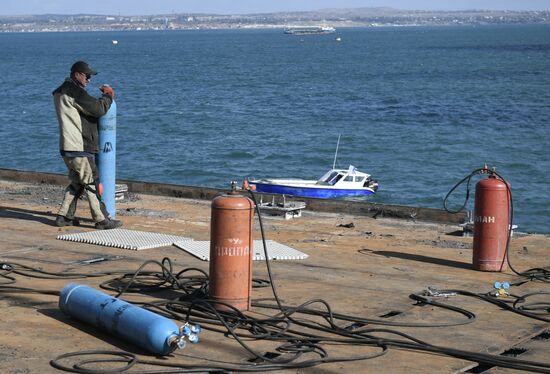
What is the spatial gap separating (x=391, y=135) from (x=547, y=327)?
146 ft

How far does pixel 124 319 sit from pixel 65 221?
18.5 feet

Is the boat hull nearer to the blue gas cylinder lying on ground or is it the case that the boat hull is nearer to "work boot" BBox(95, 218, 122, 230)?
"work boot" BBox(95, 218, 122, 230)

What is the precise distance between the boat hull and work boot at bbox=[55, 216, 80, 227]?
20.5m

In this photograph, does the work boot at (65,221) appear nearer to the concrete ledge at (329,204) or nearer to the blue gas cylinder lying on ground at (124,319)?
the concrete ledge at (329,204)

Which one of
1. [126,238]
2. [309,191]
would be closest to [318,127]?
[309,191]

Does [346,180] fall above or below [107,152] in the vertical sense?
below

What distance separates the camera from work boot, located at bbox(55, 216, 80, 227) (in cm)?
1273

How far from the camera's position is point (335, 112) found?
212 ft

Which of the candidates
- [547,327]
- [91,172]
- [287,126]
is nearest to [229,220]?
[547,327]

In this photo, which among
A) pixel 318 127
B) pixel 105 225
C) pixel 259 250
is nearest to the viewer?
pixel 259 250

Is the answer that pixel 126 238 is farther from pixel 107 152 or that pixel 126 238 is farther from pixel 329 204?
pixel 329 204

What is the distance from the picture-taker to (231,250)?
27.6 feet

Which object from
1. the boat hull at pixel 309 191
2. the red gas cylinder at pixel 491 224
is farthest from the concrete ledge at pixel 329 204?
the boat hull at pixel 309 191

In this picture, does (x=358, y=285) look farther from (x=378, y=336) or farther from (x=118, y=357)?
(x=118, y=357)
